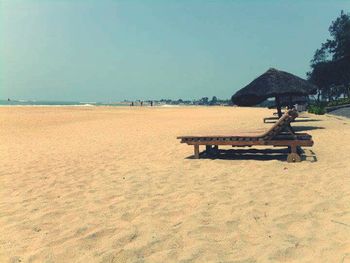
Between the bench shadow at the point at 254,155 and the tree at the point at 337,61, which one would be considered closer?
the bench shadow at the point at 254,155

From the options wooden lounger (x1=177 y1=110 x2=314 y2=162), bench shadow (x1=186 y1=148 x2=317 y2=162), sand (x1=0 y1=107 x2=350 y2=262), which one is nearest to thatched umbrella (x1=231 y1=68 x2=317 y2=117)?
bench shadow (x1=186 y1=148 x2=317 y2=162)

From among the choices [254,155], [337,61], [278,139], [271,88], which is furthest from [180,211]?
[337,61]

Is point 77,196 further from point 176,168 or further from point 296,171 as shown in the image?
point 296,171

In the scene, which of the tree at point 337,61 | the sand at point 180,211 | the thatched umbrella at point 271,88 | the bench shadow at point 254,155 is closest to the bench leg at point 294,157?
the sand at point 180,211

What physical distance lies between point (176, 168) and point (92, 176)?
1872 millimetres

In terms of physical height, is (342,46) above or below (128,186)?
above

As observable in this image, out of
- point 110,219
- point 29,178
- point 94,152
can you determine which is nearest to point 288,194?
point 110,219

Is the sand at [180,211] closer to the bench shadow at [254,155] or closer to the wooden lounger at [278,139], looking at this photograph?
the bench shadow at [254,155]

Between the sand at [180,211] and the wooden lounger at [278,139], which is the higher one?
the wooden lounger at [278,139]

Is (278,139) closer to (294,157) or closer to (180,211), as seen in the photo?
(294,157)

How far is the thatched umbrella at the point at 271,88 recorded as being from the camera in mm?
17203

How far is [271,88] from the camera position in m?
17.1

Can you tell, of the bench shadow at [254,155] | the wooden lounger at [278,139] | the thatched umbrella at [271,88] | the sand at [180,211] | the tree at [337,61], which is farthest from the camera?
the tree at [337,61]

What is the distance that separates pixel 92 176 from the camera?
8.27m
